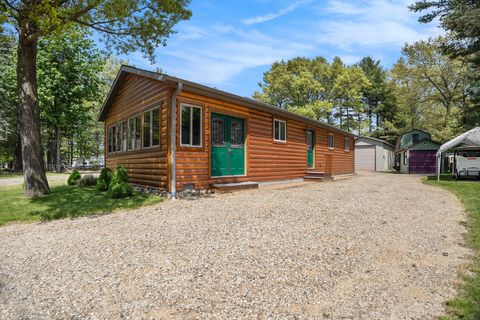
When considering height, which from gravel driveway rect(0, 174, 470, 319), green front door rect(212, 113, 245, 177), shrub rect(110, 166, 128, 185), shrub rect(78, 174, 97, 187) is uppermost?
green front door rect(212, 113, 245, 177)

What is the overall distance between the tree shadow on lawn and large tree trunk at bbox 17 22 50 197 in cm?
63

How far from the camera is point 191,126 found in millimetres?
9102

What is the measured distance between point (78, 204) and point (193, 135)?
12.3 ft

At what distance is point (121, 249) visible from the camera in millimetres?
4180

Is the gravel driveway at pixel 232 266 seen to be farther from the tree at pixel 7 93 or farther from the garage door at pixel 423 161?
the garage door at pixel 423 161

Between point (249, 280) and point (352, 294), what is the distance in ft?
3.43

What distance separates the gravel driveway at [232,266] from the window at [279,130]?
22.7ft

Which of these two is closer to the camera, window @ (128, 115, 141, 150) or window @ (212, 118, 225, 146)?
window @ (212, 118, 225, 146)

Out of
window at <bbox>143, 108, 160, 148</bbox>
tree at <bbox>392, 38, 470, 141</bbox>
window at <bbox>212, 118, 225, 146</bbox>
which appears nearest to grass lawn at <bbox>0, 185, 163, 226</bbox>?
window at <bbox>143, 108, 160, 148</bbox>

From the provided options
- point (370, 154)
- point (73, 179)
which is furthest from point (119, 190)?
point (370, 154)

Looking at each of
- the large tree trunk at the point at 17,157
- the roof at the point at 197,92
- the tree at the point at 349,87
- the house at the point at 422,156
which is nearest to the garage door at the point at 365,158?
the tree at the point at 349,87

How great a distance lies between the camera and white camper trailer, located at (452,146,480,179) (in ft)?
54.8

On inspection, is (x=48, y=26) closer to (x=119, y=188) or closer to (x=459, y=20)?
(x=119, y=188)

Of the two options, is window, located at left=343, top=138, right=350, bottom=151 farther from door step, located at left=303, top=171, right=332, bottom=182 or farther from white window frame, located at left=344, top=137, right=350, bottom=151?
door step, located at left=303, top=171, right=332, bottom=182
